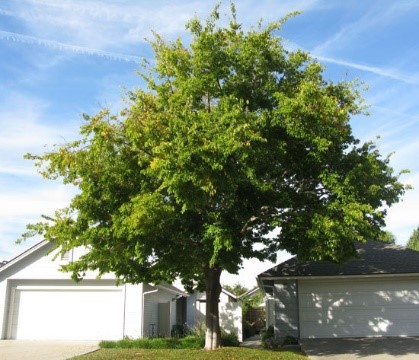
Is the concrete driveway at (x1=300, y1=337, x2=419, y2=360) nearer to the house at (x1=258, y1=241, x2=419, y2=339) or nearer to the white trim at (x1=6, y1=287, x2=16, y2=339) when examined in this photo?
the house at (x1=258, y1=241, x2=419, y2=339)

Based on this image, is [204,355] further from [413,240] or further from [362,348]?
[413,240]

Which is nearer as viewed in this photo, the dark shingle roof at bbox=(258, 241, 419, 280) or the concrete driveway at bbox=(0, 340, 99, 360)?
the concrete driveway at bbox=(0, 340, 99, 360)

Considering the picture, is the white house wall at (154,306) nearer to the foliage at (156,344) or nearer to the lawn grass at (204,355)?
the foliage at (156,344)

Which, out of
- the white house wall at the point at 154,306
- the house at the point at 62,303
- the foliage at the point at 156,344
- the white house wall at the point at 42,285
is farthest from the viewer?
the white house wall at the point at 154,306

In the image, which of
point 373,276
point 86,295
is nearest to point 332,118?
point 373,276

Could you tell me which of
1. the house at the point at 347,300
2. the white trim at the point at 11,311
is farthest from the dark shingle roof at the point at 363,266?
the white trim at the point at 11,311

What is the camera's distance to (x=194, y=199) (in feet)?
45.3

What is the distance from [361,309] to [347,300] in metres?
0.73

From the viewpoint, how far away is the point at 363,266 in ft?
75.7

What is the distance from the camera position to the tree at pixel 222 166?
44.7ft

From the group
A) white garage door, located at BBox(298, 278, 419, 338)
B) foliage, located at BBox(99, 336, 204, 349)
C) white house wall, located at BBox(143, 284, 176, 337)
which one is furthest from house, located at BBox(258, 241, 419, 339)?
white house wall, located at BBox(143, 284, 176, 337)

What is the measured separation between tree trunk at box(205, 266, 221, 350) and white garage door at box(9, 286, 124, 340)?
8.30 m

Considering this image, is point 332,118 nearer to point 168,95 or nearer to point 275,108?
point 275,108

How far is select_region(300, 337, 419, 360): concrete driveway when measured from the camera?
16.0 meters
